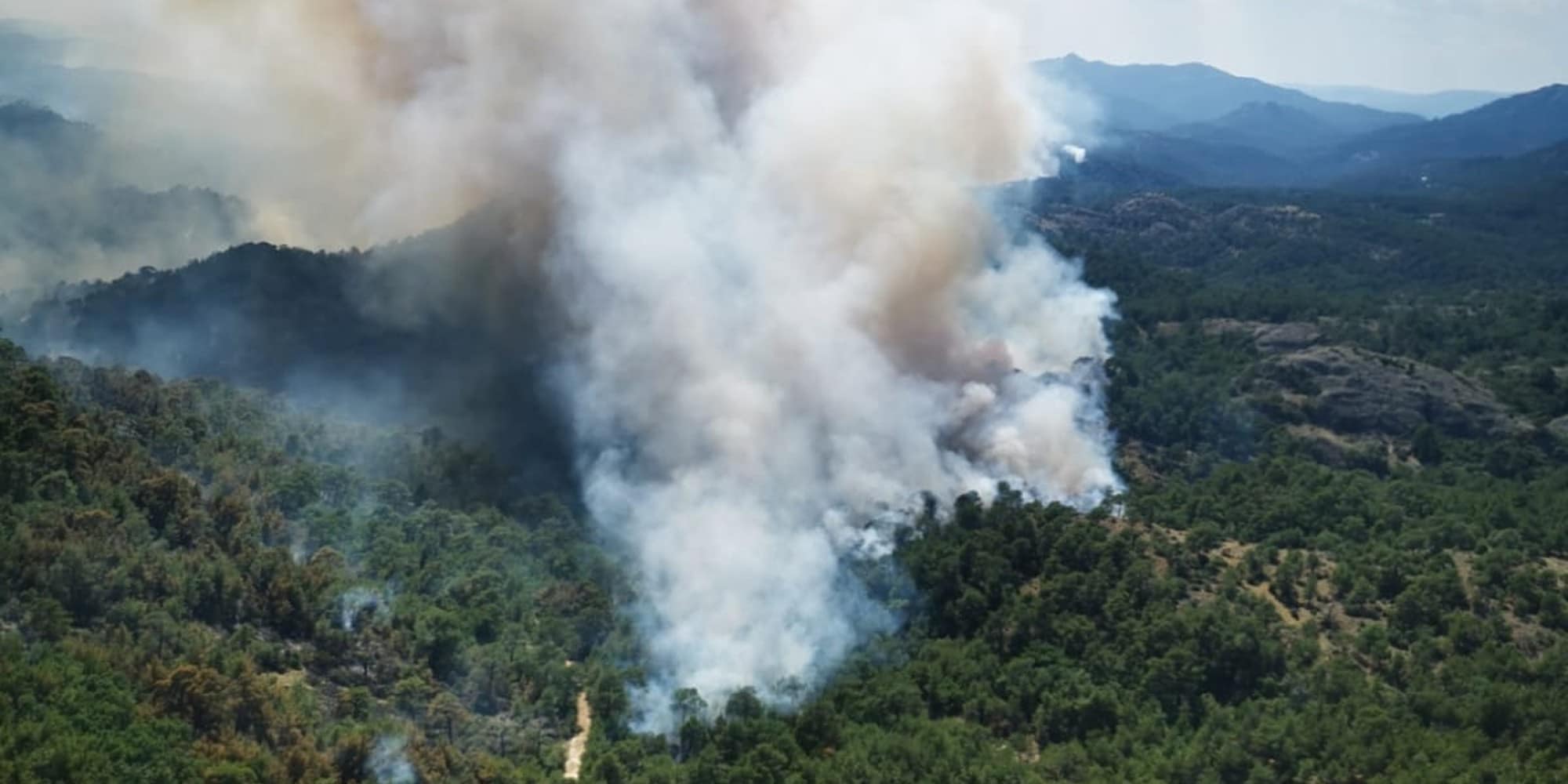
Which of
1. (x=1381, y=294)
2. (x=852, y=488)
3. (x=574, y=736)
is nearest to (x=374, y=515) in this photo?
(x=574, y=736)

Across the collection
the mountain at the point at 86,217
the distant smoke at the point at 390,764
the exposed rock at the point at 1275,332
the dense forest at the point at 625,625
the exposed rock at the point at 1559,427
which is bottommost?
the distant smoke at the point at 390,764

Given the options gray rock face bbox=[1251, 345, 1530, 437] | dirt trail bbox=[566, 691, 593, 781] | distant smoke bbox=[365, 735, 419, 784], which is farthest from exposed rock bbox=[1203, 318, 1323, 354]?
distant smoke bbox=[365, 735, 419, 784]

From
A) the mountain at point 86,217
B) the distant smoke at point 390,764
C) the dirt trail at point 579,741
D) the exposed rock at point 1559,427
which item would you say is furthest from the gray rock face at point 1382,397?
the mountain at point 86,217

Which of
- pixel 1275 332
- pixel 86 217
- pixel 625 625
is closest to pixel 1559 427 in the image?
pixel 1275 332

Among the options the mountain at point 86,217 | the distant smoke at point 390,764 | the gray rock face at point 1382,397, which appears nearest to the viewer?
the distant smoke at point 390,764

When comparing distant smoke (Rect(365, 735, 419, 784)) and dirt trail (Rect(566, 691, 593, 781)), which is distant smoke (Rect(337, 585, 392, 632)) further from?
distant smoke (Rect(365, 735, 419, 784))

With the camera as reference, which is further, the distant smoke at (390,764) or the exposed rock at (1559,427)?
the exposed rock at (1559,427)

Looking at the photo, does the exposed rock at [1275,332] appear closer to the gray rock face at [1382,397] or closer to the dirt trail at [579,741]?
the gray rock face at [1382,397]
